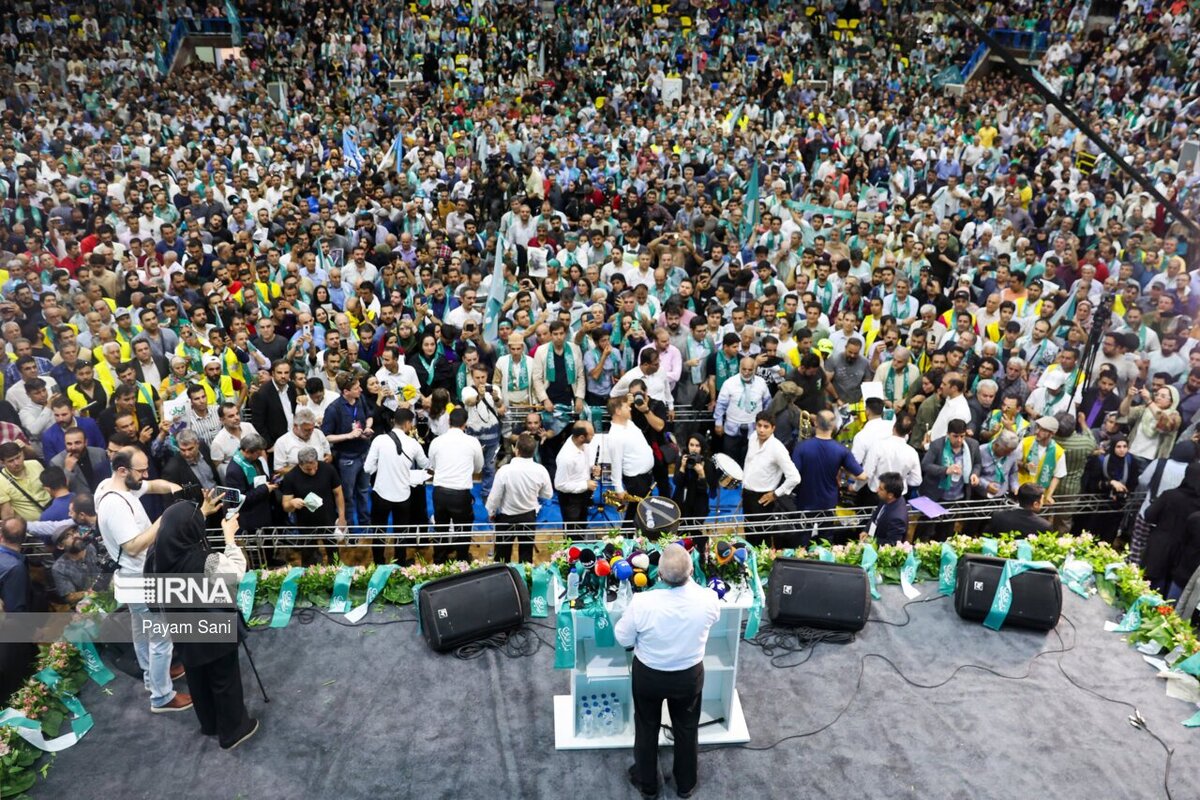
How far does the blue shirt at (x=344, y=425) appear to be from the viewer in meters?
7.70

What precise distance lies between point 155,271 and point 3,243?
2503mm

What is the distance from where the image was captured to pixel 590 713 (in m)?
5.70

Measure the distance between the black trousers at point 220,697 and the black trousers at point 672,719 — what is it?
93.7 inches

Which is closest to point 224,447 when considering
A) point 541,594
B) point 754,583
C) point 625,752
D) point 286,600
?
point 286,600

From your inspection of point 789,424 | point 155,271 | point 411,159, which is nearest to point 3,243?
point 155,271

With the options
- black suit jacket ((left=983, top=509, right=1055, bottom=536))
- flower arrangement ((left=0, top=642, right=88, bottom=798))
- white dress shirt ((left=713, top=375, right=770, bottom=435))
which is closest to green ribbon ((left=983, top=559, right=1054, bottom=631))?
black suit jacket ((left=983, top=509, right=1055, bottom=536))

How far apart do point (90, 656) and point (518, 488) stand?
120 inches

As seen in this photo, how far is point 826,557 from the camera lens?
6930 mm

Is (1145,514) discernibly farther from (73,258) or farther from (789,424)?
(73,258)

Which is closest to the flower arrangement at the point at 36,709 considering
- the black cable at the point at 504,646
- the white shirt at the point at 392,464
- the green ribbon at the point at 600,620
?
the white shirt at the point at 392,464

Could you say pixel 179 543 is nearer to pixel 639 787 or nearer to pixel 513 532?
pixel 513 532

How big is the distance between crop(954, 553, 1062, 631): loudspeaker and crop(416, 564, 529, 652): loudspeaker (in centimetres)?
317

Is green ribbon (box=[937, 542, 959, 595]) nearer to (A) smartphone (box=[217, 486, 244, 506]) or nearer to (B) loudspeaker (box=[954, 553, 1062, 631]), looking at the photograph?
(B) loudspeaker (box=[954, 553, 1062, 631])

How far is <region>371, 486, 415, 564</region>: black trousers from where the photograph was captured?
7.38 m
